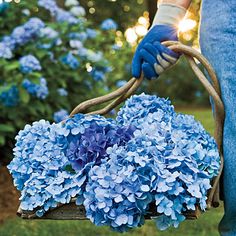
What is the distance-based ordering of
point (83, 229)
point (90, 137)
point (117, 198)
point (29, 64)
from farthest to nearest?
point (29, 64) < point (83, 229) < point (90, 137) < point (117, 198)

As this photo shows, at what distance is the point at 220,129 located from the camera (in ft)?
7.06

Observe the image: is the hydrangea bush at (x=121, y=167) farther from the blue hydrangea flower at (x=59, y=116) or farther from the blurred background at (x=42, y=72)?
the blue hydrangea flower at (x=59, y=116)

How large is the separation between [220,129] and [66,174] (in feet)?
1.58

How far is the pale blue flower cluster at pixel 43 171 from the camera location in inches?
79.1

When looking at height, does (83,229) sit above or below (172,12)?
below

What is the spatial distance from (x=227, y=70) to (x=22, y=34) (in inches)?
123

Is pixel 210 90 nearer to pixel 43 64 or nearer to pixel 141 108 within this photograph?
pixel 141 108

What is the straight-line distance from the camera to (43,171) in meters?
2.09

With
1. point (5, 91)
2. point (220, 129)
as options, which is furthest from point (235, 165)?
point (5, 91)

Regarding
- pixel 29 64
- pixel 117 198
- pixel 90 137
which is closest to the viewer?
pixel 117 198

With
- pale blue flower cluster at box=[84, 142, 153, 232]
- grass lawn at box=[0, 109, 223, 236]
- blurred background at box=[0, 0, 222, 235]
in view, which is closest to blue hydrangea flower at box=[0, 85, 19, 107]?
blurred background at box=[0, 0, 222, 235]

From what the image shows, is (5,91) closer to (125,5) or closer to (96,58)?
(96,58)

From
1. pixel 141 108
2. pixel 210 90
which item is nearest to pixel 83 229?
pixel 141 108

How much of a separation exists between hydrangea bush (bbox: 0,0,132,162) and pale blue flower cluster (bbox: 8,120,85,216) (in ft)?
8.31
